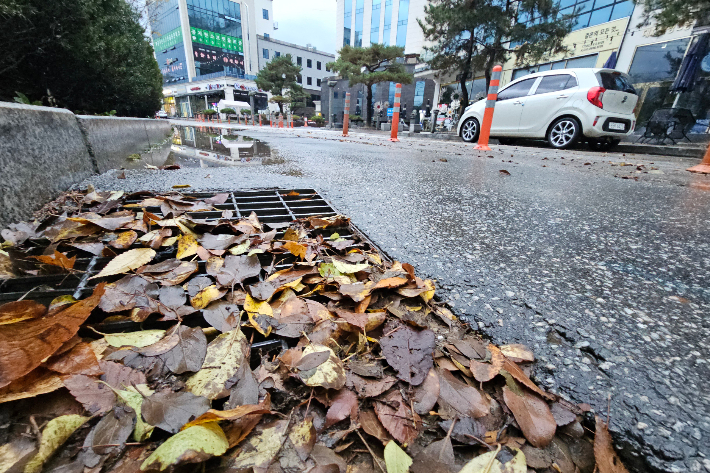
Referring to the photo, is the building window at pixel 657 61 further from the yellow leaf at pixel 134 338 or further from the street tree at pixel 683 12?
the yellow leaf at pixel 134 338

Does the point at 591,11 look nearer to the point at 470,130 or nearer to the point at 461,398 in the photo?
the point at 470,130

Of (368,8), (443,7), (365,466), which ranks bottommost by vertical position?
(365,466)

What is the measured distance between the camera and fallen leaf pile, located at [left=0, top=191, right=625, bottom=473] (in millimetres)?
516

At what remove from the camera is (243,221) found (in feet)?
4.75

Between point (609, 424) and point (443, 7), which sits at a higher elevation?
point (443, 7)

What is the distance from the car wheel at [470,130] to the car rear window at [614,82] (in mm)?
2639

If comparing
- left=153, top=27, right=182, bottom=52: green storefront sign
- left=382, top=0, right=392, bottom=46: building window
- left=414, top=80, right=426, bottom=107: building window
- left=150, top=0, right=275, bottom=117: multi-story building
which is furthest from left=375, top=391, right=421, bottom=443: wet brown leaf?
left=153, top=27, right=182, bottom=52: green storefront sign

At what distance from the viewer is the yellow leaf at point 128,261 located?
97 cm

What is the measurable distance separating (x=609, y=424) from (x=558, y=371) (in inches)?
5.1

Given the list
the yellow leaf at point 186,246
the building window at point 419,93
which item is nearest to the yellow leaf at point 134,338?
the yellow leaf at point 186,246

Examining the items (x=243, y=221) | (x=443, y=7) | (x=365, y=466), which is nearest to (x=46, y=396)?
(x=365, y=466)

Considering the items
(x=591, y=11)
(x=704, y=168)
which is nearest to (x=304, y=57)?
(x=591, y=11)

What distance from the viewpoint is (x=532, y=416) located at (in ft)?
1.92

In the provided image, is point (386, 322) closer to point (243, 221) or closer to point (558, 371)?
point (558, 371)
